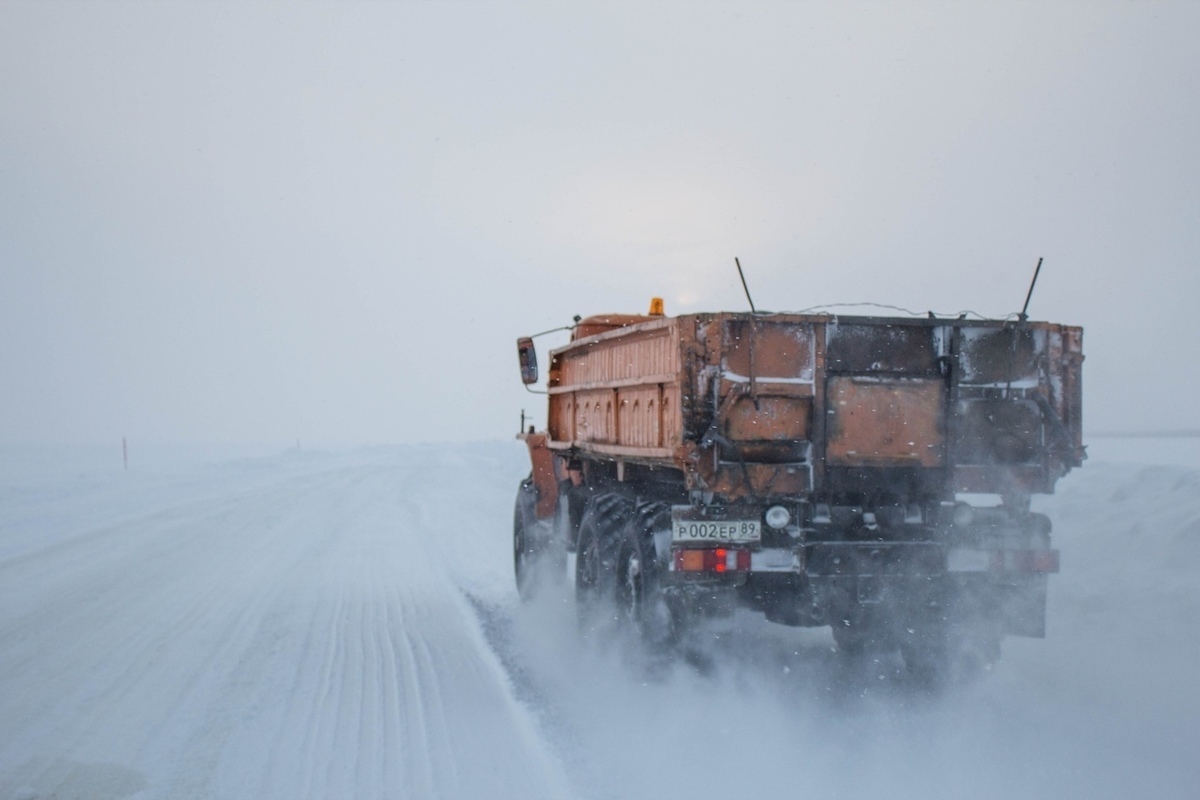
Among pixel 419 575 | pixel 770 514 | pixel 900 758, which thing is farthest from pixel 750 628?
pixel 419 575

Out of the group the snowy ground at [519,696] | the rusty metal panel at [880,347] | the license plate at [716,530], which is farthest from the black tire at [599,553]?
the rusty metal panel at [880,347]

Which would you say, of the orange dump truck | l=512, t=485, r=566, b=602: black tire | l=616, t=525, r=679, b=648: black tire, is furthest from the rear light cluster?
l=512, t=485, r=566, b=602: black tire

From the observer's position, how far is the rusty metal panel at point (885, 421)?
20.4 ft

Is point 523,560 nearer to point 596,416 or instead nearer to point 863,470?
point 596,416

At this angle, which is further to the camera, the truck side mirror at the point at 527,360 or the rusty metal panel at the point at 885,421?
the truck side mirror at the point at 527,360

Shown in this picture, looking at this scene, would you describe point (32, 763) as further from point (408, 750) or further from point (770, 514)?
point (770, 514)

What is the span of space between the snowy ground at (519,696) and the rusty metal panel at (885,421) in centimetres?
157

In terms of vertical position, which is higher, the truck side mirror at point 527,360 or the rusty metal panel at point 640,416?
the truck side mirror at point 527,360

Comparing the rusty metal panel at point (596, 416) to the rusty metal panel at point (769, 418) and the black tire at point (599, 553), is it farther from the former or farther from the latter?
the rusty metal panel at point (769, 418)

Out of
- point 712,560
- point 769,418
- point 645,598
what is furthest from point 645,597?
point 769,418

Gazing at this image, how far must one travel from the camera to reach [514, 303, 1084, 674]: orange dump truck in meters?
6.12

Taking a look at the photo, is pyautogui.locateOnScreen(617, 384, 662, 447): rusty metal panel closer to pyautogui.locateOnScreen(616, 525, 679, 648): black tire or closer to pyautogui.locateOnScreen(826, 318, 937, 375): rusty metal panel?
pyautogui.locateOnScreen(616, 525, 679, 648): black tire

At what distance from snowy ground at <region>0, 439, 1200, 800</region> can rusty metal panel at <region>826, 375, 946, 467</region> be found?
1566 millimetres

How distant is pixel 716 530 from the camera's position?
6207mm
